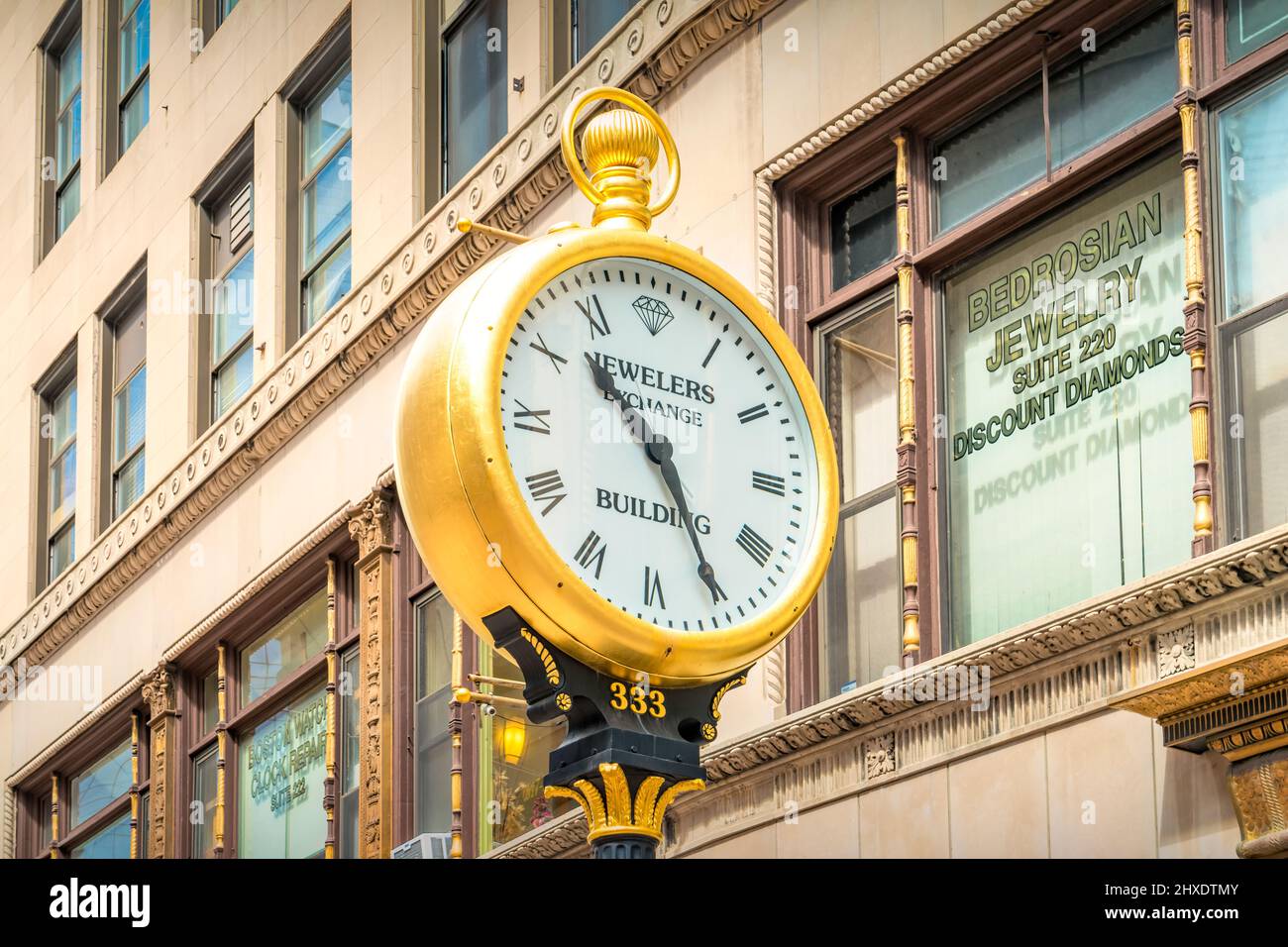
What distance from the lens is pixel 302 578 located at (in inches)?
718

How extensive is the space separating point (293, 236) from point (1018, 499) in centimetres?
975

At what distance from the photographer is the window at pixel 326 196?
18.7m

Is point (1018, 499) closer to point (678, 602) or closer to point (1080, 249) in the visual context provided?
point (1080, 249)

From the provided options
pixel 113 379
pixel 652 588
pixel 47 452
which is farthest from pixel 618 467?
pixel 47 452

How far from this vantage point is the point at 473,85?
17031mm

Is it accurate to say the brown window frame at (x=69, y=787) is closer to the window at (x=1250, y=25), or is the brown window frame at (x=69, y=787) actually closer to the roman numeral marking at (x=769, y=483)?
the window at (x=1250, y=25)

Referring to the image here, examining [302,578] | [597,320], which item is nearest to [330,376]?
[302,578]

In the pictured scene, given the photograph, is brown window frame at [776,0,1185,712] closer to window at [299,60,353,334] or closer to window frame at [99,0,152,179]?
window at [299,60,353,334]

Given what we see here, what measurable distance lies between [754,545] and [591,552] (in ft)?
2.01

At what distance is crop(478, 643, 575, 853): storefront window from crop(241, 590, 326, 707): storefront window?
3.09 meters

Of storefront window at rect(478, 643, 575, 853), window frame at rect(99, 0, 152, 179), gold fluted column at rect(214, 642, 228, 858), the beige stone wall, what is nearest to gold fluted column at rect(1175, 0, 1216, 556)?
the beige stone wall

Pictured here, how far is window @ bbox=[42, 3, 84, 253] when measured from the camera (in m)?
25.6

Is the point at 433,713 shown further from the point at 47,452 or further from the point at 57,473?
the point at 47,452

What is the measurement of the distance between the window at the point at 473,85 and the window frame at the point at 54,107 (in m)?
8.86
